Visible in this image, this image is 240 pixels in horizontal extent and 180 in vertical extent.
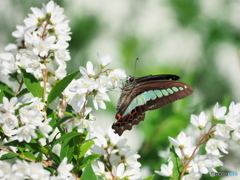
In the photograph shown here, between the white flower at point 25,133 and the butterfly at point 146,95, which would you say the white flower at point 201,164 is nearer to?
the butterfly at point 146,95

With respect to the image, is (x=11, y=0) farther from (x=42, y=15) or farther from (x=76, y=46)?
(x=42, y=15)

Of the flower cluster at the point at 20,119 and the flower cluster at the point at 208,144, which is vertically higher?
the flower cluster at the point at 20,119

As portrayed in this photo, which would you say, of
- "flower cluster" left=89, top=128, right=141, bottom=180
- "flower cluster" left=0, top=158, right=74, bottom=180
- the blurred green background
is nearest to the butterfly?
"flower cluster" left=89, top=128, right=141, bottom=180

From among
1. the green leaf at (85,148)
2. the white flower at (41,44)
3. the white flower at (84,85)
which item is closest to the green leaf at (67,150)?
the green leaf at (85,148)

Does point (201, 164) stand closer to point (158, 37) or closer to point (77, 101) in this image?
point (77, 101)

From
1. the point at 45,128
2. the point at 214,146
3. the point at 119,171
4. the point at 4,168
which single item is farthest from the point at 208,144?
the point at 4,168

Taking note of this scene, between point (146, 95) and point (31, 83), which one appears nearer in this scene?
point (31, 83)
